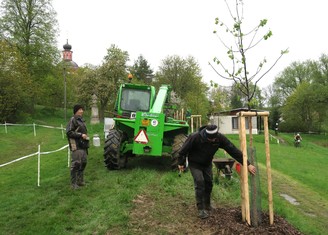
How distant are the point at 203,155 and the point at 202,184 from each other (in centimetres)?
51

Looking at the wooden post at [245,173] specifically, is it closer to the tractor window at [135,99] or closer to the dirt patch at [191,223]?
the dirt patch at [191,223]

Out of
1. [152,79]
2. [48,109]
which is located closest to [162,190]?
[48,109]

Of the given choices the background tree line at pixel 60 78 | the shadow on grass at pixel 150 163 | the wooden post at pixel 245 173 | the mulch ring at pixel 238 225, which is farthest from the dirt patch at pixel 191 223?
the background tree line at pixel 60 78

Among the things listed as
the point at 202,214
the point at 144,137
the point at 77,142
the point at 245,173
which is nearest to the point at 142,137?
the point at 144,137

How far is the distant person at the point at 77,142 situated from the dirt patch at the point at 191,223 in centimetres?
201

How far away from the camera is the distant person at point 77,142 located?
7641 mm

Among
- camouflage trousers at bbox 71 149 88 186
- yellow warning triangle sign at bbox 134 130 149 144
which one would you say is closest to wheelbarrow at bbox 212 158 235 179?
yellow warning triangle sign at bbox 134 130 149 144

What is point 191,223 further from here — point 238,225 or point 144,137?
point 144,137

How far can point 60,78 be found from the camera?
1640 inches

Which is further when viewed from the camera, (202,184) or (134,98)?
(134,98)

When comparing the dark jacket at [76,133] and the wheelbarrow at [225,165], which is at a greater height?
the dark jacket at [76,133]

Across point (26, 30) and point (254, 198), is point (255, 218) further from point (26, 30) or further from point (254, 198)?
point (26, 30)

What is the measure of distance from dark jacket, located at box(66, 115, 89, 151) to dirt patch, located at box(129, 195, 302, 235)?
2.20 meters

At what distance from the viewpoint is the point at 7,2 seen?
3619 cm
